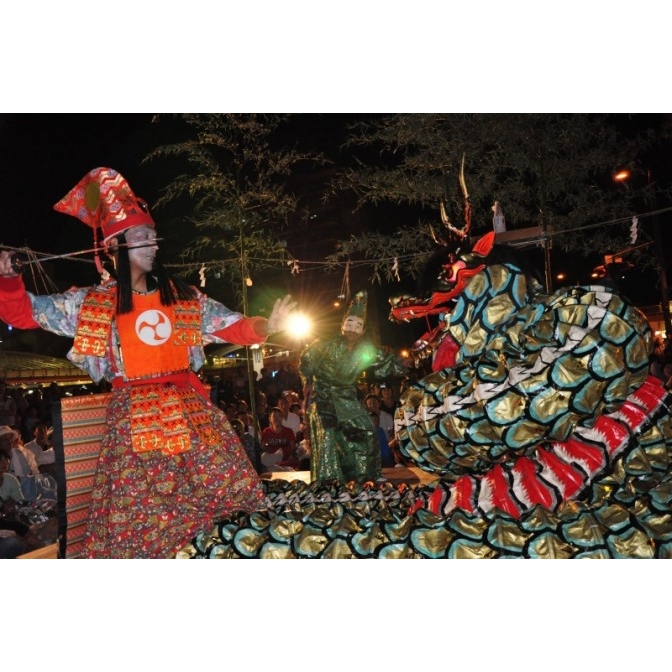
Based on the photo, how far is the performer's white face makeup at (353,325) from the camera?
395cm

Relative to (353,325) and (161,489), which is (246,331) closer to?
(161,489)

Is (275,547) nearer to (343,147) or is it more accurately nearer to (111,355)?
(111,355)

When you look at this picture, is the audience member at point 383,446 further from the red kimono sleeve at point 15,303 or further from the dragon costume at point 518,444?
the red kimono sleeve at point 15,303

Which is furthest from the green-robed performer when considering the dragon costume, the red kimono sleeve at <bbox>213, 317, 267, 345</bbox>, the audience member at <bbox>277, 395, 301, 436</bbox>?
the dragon costume

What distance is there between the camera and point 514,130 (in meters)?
4.27

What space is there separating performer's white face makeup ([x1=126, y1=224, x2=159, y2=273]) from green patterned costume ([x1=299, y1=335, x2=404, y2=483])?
1.60m

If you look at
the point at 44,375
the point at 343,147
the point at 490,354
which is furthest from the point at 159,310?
the point at 44,375

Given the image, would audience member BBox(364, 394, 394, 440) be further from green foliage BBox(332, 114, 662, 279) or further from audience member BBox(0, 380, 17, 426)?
audience member BBox(0, 380, 17, 426)

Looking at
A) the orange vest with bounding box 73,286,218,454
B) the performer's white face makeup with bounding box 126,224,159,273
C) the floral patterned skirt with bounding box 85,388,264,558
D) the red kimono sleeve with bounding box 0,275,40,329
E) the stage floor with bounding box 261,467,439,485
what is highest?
the performer's white face makeup with bounding box 126,224,159,273

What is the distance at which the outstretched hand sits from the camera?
8.47 ft

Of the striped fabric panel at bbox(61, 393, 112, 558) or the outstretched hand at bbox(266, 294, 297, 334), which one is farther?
the outstretched hand at bbox(266, 294, 297, 334)

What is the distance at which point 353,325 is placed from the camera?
13.0 feet

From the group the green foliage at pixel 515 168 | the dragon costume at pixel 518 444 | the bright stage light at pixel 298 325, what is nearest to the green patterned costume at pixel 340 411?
the bright stage light at pixel 298 325

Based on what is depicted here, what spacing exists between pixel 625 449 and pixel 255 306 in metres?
3.21
